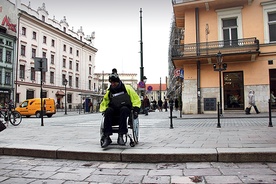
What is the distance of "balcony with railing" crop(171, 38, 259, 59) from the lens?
1756cm

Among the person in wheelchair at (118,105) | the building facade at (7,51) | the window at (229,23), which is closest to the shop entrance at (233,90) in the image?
the window at (229,23)

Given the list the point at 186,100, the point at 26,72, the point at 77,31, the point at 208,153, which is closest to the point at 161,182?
the point at 208,153

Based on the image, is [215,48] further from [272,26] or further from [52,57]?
[52,57]

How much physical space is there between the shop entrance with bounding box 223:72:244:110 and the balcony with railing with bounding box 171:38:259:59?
6.01 feet

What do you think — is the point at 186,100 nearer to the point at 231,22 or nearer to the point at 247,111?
the point at 247,111

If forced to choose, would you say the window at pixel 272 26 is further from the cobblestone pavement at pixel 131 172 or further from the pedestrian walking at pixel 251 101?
the cobblestone pavement at pixel 131 172

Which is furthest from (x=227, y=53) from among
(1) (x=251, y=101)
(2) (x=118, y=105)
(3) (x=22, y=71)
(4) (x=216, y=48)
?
(3) (x=22, y=71)

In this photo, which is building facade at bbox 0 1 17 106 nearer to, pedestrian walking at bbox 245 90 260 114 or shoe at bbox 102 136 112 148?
pedestrian walking at bbox 245 90 260 114

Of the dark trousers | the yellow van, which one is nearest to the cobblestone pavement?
the dark trousers

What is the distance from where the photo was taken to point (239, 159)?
4.32 meters

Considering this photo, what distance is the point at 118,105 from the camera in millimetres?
5348

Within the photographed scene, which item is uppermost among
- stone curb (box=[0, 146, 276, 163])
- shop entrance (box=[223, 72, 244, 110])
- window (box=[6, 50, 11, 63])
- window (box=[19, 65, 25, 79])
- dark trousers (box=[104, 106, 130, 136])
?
window (box=[6, 50, 11, 63])

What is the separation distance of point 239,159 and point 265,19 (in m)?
17.1

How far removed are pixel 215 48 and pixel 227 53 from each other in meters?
1.12
